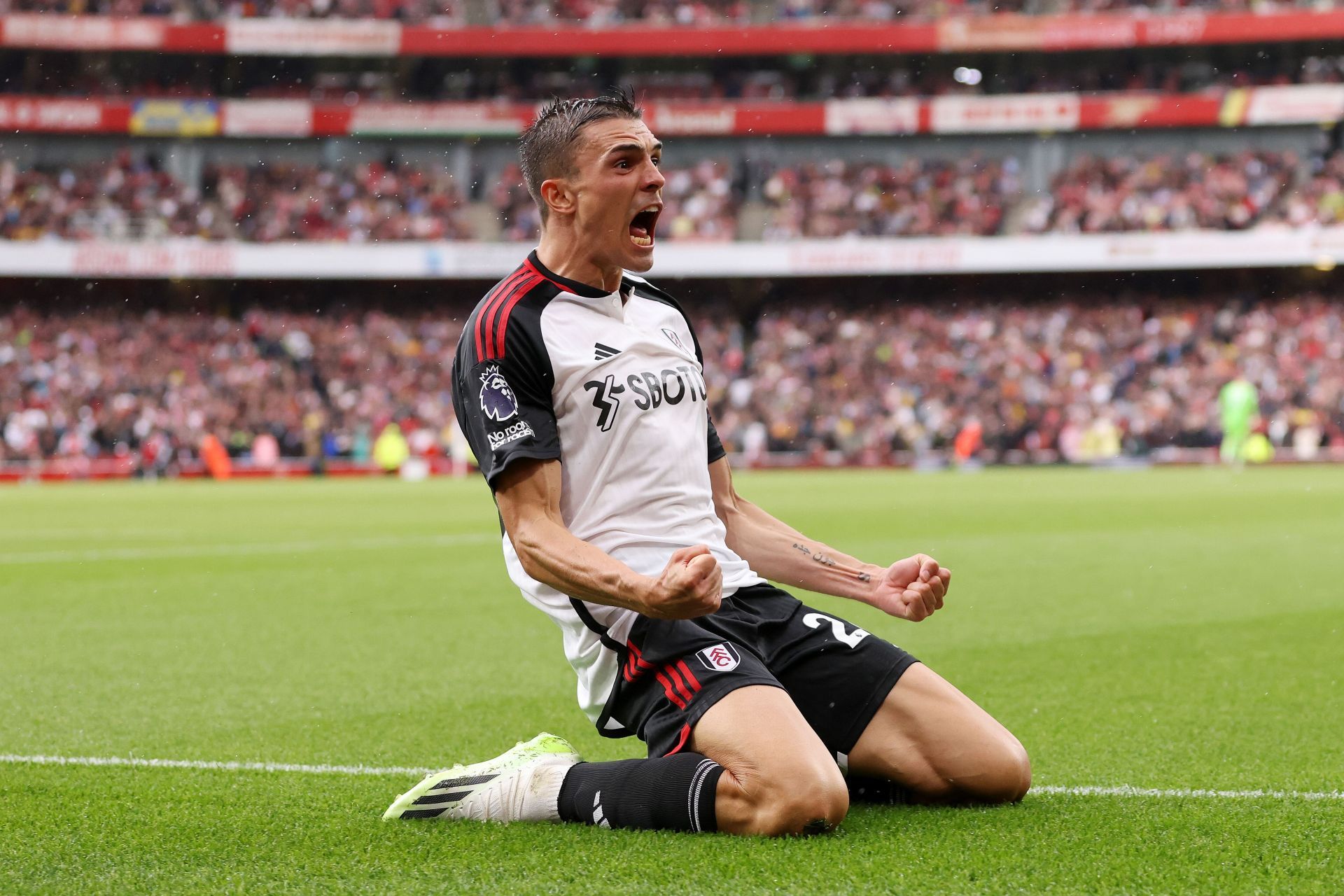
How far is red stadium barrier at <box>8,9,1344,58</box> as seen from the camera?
123ft

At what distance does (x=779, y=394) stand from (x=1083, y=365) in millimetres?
7577

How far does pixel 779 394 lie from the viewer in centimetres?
3594

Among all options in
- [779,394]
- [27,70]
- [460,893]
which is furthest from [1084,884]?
[27,70]

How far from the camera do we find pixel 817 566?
13.5ft

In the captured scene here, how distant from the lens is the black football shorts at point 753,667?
11.8 ft

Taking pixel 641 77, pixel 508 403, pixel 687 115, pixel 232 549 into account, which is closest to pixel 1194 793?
pixel 508 403

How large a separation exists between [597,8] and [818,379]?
13.0 meters

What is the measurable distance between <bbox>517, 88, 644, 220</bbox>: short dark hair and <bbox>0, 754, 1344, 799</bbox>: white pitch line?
1838 mm

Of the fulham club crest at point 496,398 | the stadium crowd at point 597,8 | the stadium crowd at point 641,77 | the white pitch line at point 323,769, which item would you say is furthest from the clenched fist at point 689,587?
the stadium crowd at point 597,8

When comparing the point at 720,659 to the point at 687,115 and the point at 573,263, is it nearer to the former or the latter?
the point at 573,263

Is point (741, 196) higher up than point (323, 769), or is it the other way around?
point (741, 196)

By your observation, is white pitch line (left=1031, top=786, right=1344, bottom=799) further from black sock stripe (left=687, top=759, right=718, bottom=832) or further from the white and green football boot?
the white and green football boot

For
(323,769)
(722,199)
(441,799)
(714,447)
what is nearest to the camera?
(441,799)

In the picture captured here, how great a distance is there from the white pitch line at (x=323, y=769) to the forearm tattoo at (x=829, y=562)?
77 cm
